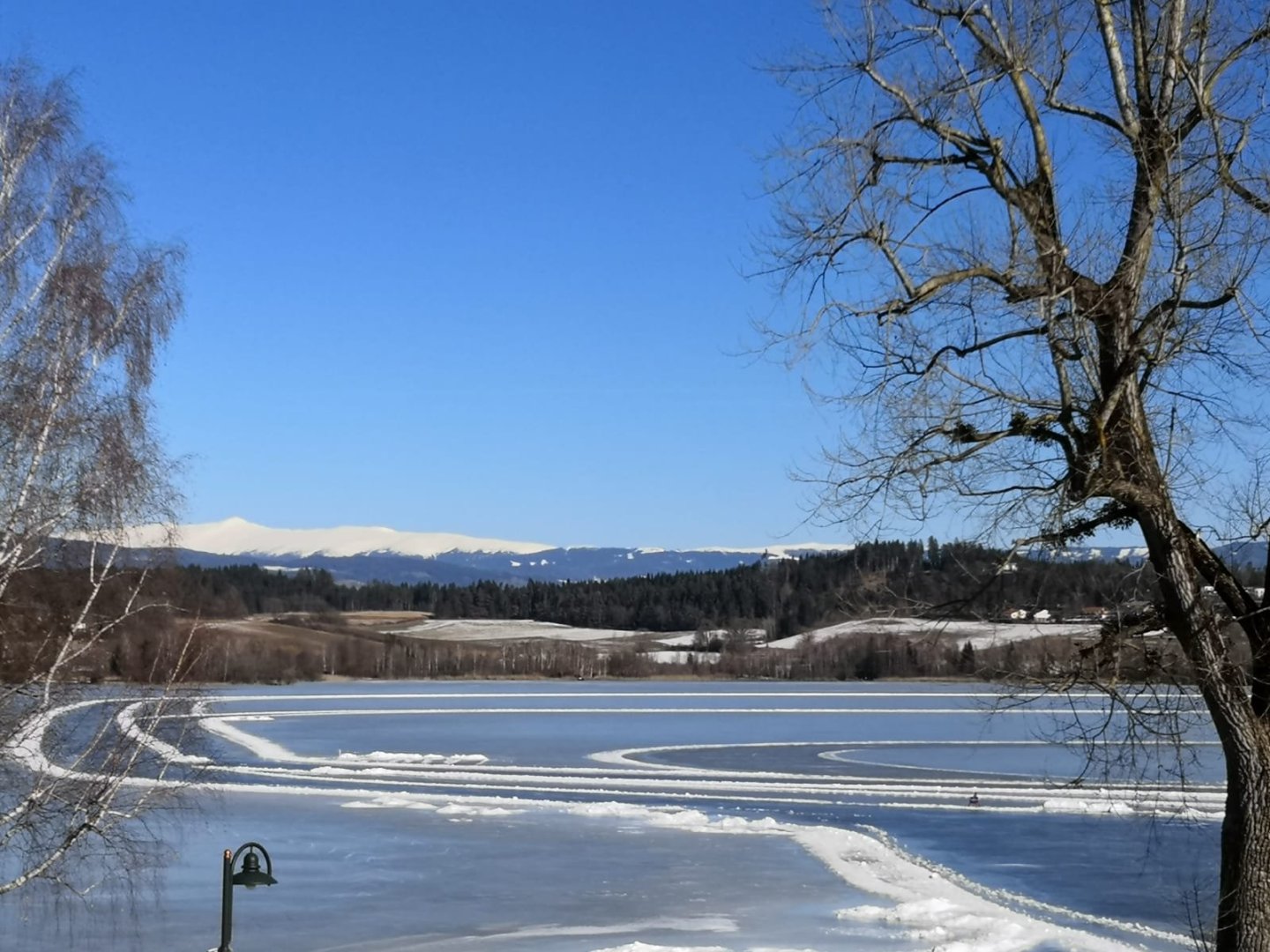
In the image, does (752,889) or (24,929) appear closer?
(24,929)

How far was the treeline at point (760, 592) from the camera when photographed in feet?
23.6

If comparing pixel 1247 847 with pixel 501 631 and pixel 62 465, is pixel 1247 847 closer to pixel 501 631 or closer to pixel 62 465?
pixel 62 465

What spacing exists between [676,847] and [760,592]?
94.7m

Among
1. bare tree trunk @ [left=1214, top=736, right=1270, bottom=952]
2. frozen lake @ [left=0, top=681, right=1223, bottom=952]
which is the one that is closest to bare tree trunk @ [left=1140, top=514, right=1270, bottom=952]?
bare tree trunk @ [left=1214, top=736, right=1270, bottom=952]

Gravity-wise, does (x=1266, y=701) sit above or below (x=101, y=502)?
below

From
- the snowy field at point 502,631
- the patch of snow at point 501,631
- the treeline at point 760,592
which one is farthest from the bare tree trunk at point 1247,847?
the patch of snow at point 501,631

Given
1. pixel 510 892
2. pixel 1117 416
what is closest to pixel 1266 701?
pixel 1117 416

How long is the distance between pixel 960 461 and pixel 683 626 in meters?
110

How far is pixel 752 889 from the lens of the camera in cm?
1377

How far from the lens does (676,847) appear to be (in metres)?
16.3

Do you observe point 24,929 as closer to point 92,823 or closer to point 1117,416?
point 92,823

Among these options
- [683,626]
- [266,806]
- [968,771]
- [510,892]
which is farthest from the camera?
[683,626]

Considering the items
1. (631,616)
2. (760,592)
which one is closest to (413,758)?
(760,592)

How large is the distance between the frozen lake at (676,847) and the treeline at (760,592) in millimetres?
643
